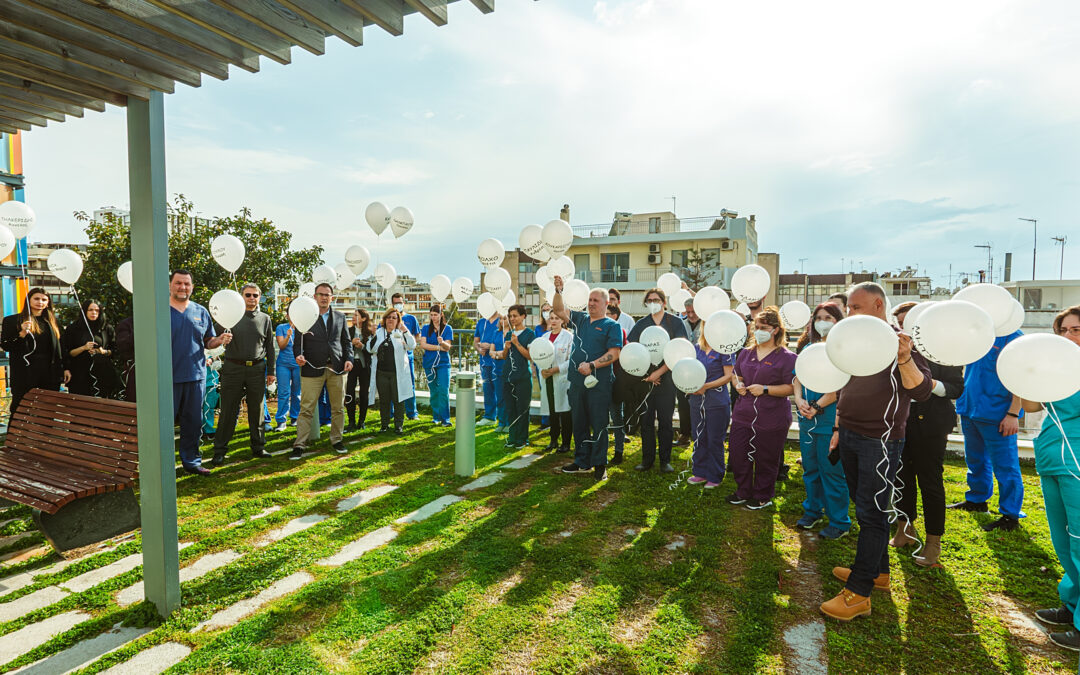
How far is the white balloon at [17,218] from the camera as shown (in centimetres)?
545

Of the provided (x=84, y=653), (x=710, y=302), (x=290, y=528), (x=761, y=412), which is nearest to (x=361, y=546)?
(x=290, y=528)

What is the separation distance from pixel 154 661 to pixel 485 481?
2869mm

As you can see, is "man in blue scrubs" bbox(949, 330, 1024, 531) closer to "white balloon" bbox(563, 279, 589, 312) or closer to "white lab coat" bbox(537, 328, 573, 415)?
"white balloon" bbox(563, 279, 589, 312)

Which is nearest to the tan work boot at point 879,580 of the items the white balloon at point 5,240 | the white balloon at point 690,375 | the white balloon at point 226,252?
the white balloon at point 690,375

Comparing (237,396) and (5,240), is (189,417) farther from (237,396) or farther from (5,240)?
(5,240)

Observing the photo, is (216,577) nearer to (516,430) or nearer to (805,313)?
(516,430)

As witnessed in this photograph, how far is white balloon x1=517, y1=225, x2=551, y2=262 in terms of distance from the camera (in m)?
5.97

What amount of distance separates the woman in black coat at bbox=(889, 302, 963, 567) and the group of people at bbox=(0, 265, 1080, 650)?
0.01 meters

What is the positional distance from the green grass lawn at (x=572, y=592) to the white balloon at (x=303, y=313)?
179cm

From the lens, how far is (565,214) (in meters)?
40.8

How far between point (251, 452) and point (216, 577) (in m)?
3.07

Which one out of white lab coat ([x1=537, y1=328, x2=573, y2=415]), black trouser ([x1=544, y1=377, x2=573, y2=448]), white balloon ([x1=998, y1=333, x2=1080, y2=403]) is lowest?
black trouser ([x1=544, y1=377, x2=573, y2=448])

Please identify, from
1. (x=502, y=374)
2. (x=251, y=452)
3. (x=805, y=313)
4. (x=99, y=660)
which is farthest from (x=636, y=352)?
(x=251, y=452)

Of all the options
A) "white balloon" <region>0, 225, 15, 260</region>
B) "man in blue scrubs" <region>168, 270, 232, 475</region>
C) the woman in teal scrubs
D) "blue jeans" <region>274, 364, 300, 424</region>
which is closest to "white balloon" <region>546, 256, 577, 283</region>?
"blue jeans" <region>274, 364, 300, 424</region>
